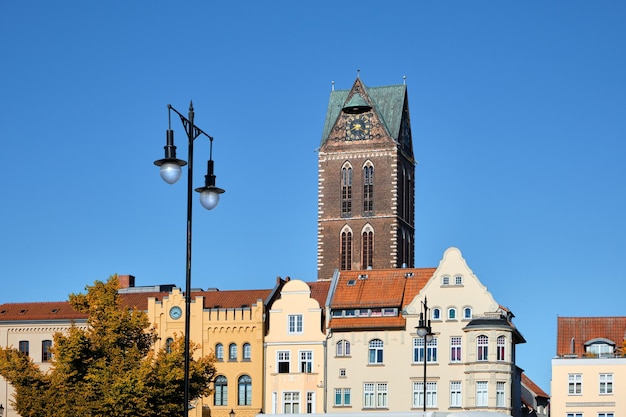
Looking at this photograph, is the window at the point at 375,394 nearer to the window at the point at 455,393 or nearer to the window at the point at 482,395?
the window at the point at 455,393

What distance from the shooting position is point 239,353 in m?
87.7

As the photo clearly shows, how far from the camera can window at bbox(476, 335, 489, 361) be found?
8244 centimetres

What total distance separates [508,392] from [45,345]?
33.5 metres

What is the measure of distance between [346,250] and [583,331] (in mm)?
35308

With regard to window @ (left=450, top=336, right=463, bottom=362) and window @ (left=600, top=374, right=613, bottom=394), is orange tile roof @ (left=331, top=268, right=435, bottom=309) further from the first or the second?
window @ (left=600, top=374, right=613, bottom=394)

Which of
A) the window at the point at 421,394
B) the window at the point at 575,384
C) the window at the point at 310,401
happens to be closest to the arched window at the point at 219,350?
the window at the point at 310,401

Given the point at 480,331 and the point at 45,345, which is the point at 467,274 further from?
the point at 45,345

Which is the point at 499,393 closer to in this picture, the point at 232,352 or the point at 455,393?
the point at 455,393

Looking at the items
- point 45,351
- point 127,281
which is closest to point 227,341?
point 45,351

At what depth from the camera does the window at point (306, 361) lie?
8638 cm

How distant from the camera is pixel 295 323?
8712 centimetres

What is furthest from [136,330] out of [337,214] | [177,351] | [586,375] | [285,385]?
[337,214]

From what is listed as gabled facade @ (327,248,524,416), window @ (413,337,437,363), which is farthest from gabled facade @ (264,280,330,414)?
window @ (413,337,437,363)

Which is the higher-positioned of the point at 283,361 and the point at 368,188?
the point at 368,188
